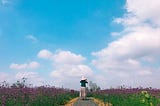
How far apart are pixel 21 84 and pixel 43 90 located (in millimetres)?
2809

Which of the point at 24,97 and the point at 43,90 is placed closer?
the point at 24,97

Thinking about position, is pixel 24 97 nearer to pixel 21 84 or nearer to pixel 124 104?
pixel 21 84

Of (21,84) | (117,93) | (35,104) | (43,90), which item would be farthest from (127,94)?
(35,104)

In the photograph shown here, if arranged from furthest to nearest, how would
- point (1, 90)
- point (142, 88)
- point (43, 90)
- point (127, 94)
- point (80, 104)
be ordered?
point (142, 88) → point (127, 94) → point (43, 90) → point (80, 104) → point (1, 90)

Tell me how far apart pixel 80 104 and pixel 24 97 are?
3.56 metres

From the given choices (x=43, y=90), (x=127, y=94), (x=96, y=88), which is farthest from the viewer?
(x=96, y=88)

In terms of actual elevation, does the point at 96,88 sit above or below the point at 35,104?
above

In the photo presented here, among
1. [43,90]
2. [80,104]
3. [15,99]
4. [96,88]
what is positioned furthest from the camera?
[96,88]

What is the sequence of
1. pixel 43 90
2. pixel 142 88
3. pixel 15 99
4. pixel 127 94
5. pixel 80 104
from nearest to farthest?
pixel 15 99 → pixel 80 104 → pixel 43 90 → pixel 127 94 → pixel 142 88

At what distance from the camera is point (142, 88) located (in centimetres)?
3194

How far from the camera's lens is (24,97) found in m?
21.2

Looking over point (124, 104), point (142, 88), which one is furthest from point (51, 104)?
point (142, 88)

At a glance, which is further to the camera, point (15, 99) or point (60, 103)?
point (60, 103)

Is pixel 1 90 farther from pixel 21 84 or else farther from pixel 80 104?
pixel 80 104
